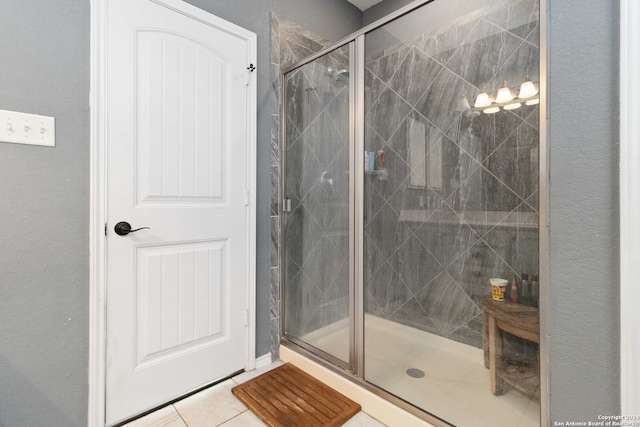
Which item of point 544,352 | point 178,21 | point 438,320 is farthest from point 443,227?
point 178,21

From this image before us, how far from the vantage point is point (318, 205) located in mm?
1938

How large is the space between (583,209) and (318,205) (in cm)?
130

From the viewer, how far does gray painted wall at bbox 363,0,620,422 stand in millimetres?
897

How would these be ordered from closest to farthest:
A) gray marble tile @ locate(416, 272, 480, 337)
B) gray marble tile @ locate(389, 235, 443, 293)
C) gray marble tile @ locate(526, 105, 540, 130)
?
gray marble tile @ locate(526, 105, 540, 130), gray marble tile @ locate(416, 272, 480, 337), gray marble tile @ locate(389, 235, 443, 293)

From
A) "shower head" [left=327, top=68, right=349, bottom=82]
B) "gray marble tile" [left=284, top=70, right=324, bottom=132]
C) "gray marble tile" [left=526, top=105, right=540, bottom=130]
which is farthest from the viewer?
"gray marble tile" [left=284, top=70, right=324, bottom=132]

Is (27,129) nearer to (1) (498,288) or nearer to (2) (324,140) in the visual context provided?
(2) (324,140)

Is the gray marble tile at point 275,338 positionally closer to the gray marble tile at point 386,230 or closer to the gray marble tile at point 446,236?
the gray marble tile at point 386,230

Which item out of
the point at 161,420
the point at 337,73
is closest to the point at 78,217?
the point at 161,420

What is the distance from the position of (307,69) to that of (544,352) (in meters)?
1.89

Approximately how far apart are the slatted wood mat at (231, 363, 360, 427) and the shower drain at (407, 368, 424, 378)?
0.31 m

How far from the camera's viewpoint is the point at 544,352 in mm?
1039

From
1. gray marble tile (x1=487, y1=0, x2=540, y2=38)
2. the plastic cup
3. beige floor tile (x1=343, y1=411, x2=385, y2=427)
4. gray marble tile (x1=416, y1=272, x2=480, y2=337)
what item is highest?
gray marble tile (x1=487, y1=0, x2=540, y2=38)

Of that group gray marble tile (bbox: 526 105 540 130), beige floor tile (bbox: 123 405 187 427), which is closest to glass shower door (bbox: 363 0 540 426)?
gray marble tile (bbox: 526 105 540 130)
